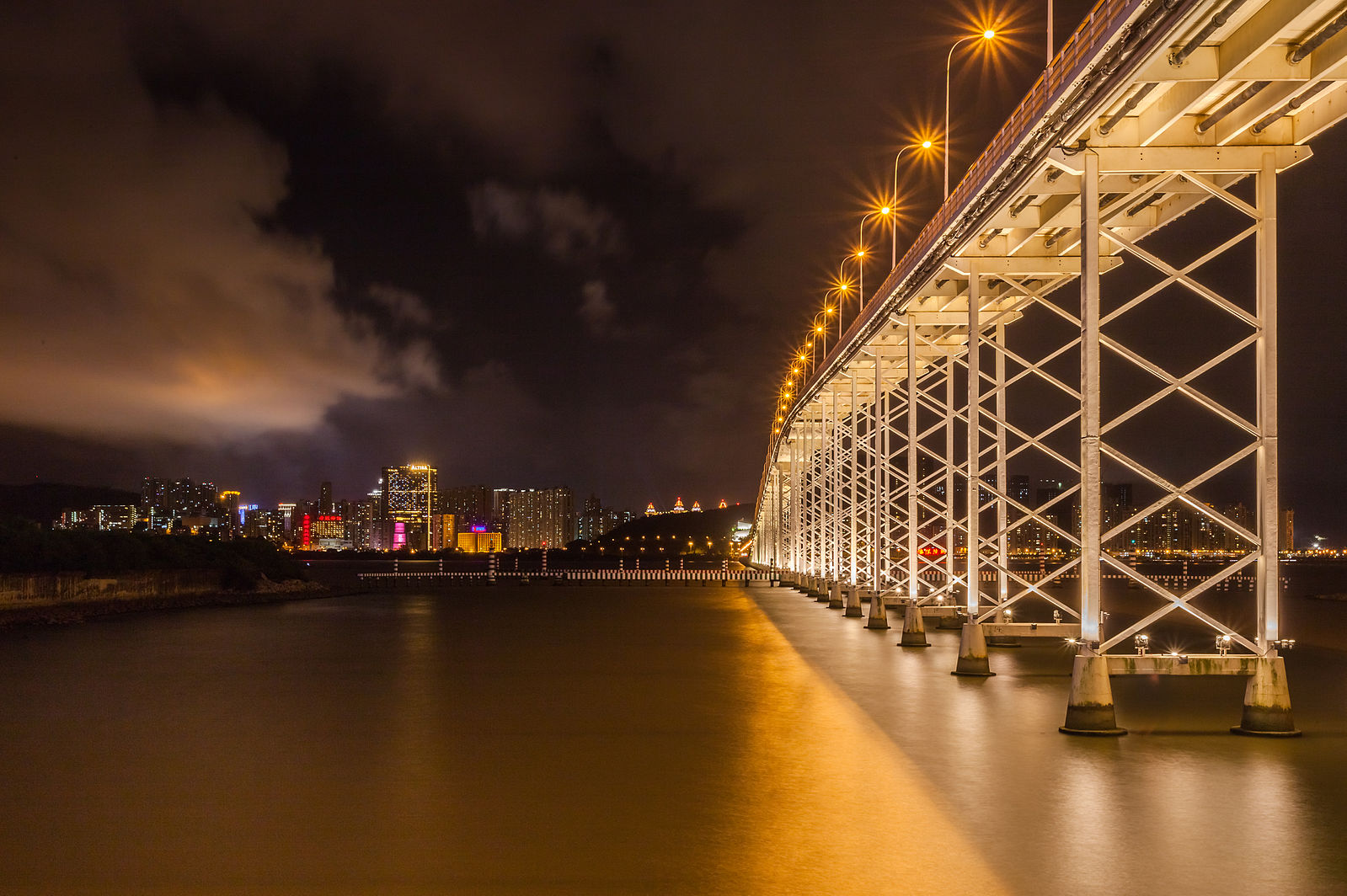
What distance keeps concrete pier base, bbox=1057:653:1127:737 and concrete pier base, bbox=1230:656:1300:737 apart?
1508 millimetres

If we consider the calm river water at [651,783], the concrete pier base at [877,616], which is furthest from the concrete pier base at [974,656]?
the concrete pier base at [877,616]

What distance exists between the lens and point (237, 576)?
55000 millimetres

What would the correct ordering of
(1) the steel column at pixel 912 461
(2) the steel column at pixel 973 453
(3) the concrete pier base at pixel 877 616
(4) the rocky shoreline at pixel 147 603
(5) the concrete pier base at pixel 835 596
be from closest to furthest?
(2) the steel column at pixel 973 453 < (1) the steel column at pixel 912 461 < (3) the concrete pier base at pixel 877 616 < (4) the rocky shoreline at pixel 147 603 < (5) the concrete pier base at pixel 835 596

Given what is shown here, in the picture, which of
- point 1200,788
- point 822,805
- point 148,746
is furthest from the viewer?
point 148,746

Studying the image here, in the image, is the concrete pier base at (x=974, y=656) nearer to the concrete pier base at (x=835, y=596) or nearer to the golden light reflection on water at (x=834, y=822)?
the golden light reflection on water at (x=834, y=822)

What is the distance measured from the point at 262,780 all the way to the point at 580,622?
2485cm

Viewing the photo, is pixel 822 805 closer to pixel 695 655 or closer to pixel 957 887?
pixel 957 887

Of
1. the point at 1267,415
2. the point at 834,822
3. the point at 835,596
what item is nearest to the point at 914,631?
the point at 1267,415

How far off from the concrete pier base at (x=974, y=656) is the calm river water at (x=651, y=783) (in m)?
0.65

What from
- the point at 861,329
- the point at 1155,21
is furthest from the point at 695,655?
the point at 1155,21

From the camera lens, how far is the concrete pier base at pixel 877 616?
29.6 m

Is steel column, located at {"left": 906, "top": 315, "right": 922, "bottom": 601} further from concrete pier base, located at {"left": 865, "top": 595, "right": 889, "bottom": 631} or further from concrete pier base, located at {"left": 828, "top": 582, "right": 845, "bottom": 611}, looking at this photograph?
concrete pier base, located at {"left": 828, "top": 582, "right": 845, "bottom": 611}

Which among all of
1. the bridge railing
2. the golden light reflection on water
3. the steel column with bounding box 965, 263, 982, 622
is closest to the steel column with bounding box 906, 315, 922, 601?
the bridge railing

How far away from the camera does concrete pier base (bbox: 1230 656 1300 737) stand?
12734 millimetres
